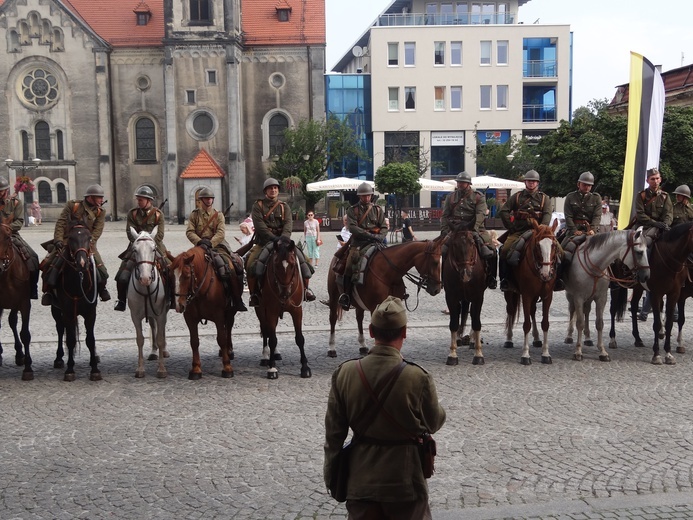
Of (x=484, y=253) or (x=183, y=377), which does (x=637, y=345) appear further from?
(x=183, y=377)

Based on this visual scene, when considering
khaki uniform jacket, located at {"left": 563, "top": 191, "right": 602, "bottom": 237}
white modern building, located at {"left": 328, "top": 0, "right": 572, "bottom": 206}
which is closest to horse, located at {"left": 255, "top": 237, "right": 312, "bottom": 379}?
khaki uniform jacket, located at {"left": 563, "top": 191, "right": 602, "bottom": 237}

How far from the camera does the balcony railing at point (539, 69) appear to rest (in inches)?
2532

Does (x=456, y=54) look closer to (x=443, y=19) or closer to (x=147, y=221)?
(x=443, y=19)

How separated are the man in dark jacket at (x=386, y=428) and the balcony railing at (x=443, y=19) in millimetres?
63810

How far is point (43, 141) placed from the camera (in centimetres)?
5884

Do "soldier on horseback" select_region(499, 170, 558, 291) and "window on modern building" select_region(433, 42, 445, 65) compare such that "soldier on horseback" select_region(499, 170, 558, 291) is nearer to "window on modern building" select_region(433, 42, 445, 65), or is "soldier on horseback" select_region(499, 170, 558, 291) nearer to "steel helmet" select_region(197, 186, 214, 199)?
"steel helmet" select_region(197, 186, 214, 199)


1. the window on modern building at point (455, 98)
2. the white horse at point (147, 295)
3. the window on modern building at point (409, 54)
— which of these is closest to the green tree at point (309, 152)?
the window on modern building at point (409, 54)

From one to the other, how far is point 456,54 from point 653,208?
54405 millimetres

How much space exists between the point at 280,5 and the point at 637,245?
5300 centimetres

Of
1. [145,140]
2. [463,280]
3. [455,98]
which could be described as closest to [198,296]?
[463,280]

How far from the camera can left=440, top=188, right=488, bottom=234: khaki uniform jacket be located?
38.7 ft

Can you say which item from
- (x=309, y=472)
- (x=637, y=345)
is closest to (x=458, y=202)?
(x=637, y=345)

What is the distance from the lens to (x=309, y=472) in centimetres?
725

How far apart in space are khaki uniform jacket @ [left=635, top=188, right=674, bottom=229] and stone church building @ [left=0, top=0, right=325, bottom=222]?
44951 millimetres
